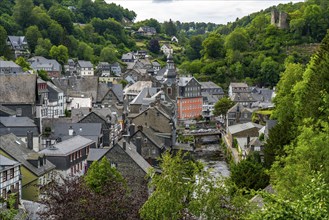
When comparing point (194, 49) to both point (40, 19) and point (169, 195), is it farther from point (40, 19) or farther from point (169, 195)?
point (169, 195)

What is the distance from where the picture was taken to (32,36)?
466 ft

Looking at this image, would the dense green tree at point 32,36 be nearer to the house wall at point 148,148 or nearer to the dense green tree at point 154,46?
the dense green tree at point 154,46

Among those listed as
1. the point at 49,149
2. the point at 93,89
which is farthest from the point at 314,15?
the point at 49,149

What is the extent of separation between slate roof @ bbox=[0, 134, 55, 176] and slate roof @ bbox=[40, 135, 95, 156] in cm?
185

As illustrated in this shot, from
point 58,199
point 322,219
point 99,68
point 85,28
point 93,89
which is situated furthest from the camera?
point 85,28

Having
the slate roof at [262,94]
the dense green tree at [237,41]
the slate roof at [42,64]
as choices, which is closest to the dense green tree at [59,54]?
the slate roof at [42,64]

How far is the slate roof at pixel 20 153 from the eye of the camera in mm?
40656

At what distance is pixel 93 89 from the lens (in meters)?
90.1

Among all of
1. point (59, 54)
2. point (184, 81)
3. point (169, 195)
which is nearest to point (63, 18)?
point (59, 54)

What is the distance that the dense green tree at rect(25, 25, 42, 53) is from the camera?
141000mm

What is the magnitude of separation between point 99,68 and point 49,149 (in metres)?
96.8

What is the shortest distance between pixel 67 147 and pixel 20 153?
6.40 meters

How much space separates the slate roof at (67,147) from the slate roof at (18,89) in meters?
14.9

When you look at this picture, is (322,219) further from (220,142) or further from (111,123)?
(220,142)
